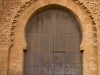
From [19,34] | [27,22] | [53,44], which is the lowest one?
[53,44]

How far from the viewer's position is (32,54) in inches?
311

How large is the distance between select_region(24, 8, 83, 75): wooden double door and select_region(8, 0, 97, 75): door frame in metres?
0.29

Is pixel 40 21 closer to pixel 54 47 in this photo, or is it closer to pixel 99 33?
pixel 54 47

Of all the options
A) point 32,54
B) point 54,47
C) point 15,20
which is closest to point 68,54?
point 54,47

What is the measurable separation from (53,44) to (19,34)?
122cm

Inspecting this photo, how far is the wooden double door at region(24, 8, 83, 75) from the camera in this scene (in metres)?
7.78

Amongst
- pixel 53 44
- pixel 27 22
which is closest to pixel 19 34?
pixel 27 22

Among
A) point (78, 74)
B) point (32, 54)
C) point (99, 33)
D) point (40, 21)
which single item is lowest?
point (78, 74)

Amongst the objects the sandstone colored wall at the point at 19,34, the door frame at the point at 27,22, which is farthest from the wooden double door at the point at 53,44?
the sandstone colored wall at the point at 19,34

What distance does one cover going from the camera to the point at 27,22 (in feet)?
26.2

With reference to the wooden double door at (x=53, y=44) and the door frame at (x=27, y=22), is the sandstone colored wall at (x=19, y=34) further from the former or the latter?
the wooden double door at (x=53, y=44)

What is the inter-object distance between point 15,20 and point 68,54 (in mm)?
2146

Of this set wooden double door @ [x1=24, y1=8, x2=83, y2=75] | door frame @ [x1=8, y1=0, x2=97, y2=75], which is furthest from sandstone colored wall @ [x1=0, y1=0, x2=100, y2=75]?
wooden double door @ [x1=24, y1=8, x2=83, y2=75]

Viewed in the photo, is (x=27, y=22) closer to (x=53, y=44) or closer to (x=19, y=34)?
(x=19, y=34)
